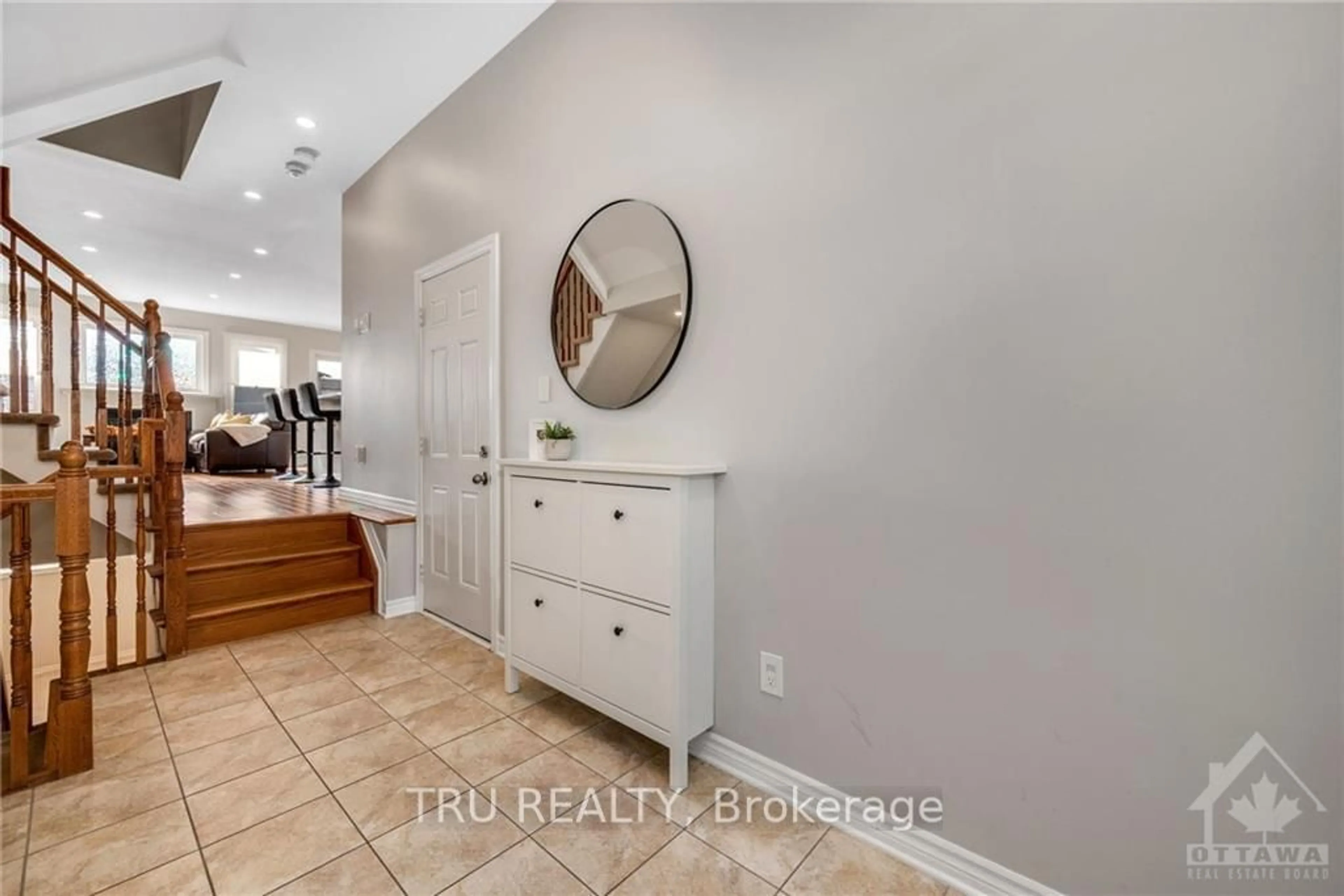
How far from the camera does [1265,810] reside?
973mm

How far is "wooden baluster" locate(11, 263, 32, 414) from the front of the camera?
2908 millimetres

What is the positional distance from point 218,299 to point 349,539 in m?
6.31

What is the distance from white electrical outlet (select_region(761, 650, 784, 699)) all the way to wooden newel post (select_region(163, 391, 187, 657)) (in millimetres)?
2769

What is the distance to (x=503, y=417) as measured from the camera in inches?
102

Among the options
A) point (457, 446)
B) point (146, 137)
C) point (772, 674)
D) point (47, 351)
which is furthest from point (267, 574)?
point (146, 137)

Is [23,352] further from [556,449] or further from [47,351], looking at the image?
[556,449]

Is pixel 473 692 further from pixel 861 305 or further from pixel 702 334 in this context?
pixel 861 305

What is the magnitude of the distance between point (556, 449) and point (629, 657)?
0.86 metres

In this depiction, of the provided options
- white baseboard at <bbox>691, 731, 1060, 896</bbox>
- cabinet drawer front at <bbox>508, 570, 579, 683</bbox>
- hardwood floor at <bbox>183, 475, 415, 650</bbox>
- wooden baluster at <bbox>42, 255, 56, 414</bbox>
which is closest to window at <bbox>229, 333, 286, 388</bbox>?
hardwood floor at <bbox>183, 475, 415, 650</bbox>

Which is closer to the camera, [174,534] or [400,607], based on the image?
[174,534]

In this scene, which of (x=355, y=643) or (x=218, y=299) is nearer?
(x=355, y=643)

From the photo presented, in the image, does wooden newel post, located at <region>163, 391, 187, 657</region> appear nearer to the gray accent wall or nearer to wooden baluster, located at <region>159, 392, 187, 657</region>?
wooden baluster, located at <region>159, 392, 187, 657</region>

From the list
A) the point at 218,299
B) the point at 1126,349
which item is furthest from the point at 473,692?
the point at 218,299

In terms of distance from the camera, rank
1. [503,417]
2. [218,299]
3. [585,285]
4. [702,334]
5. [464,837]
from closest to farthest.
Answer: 1. [464,837]
2. [702,334]
3. [585,285]
4. [503,417]
5. [218,299]
